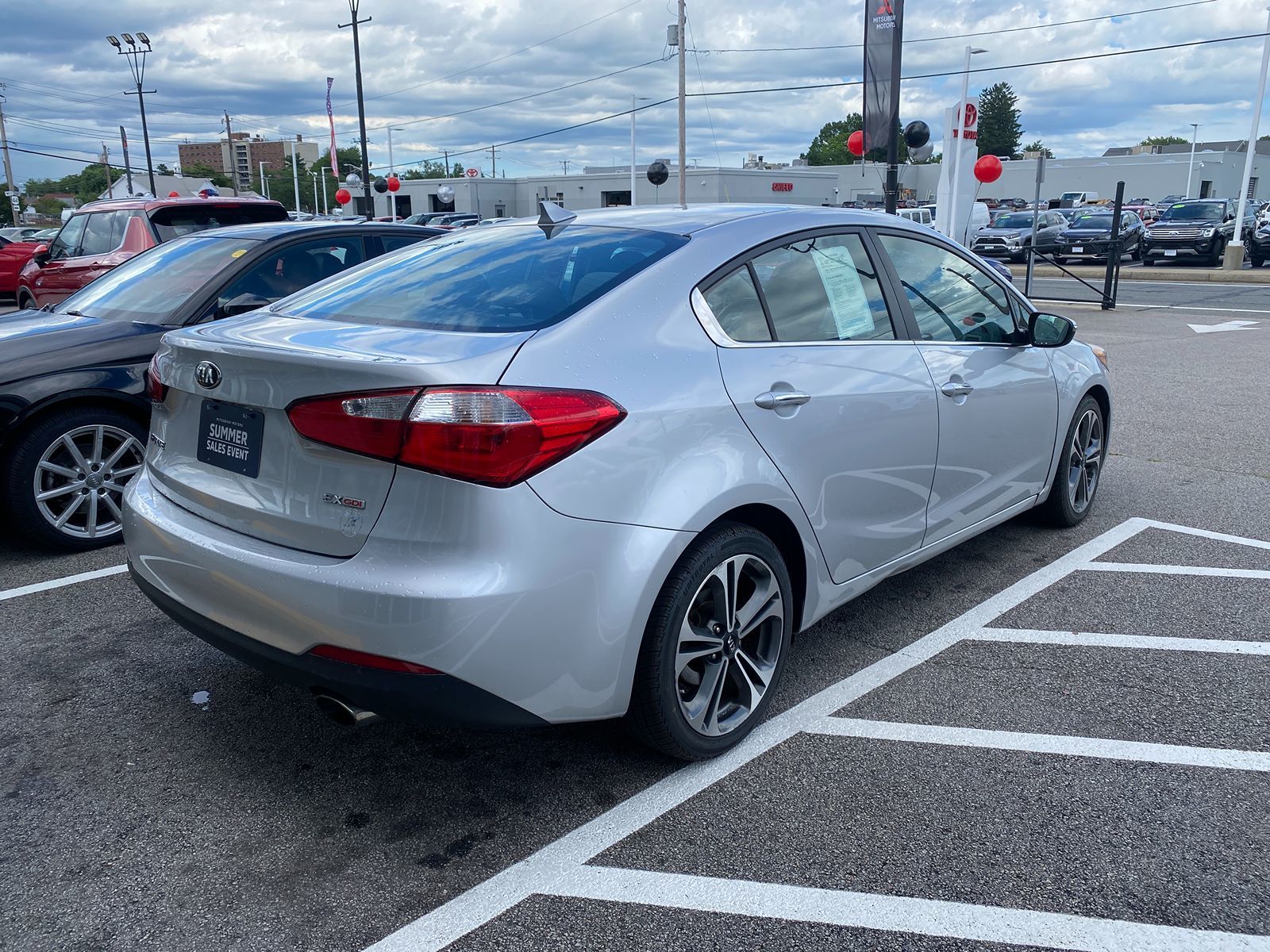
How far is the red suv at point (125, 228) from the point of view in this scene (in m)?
9.02

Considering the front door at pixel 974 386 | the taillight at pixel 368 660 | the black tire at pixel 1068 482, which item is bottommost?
the black tire at pixel 1068 482

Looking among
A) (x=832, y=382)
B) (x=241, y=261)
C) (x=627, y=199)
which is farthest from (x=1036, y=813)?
(x=627, y=199)

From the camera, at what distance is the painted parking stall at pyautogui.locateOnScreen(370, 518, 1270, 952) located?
2.36 meters

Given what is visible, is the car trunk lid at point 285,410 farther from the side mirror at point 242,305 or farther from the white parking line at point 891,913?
the side mirror at point 242,305

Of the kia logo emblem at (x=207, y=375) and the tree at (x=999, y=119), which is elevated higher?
the tree at (x=999, y=119)

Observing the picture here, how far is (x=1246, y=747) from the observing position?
10.2 ft

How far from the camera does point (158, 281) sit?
5.78 metres

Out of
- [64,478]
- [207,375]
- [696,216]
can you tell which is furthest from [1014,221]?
[207,375]

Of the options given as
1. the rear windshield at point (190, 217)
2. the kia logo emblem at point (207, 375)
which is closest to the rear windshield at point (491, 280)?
the kia logo emblem at point (207, 375)

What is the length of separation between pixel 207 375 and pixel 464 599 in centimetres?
109

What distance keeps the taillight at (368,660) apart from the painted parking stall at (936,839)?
0.57 m

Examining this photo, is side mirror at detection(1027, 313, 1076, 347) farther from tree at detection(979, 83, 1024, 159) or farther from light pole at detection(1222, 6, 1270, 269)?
tree at detection(979, 83, 1024, 159)

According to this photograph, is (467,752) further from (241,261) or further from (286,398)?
(241,261)

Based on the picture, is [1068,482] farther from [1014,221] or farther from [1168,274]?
[1014,221]
